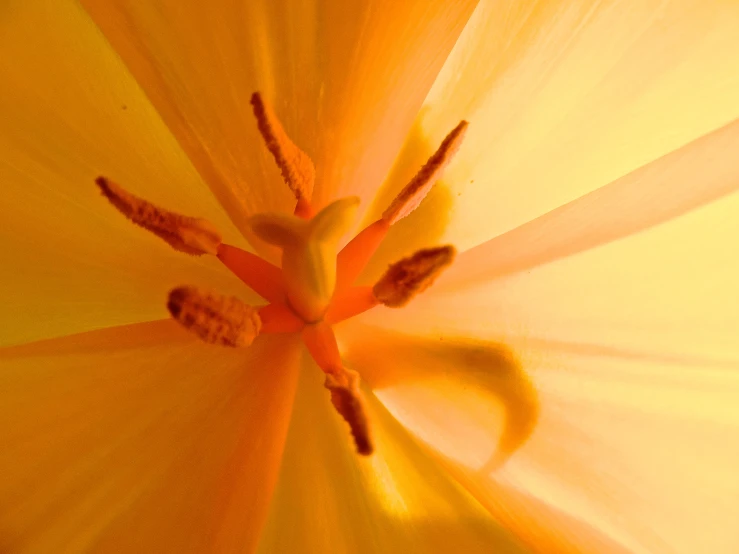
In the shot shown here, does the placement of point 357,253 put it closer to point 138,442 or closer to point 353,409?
point 353,409

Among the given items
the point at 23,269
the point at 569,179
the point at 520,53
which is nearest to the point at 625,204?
the point at 569,179

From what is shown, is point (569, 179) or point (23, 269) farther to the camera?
point (569, 179)

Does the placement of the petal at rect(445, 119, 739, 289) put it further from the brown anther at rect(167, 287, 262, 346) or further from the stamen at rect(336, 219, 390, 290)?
the brown anther at rect(167, 287, 262, 346)

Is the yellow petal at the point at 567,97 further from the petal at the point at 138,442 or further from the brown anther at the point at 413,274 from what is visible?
the petal at the point at 138,442

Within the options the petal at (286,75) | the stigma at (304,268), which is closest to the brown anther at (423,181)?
the stigma at (304,268)

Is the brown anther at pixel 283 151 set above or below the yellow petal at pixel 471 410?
above

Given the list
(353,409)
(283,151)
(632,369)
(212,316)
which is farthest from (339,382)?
(632,369)

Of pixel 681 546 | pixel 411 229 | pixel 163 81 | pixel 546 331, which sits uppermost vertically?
pixel 163 81

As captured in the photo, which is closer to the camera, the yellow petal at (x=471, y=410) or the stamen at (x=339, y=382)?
the stamen at (x=339, y=382)

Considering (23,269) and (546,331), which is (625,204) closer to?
(546,331)
